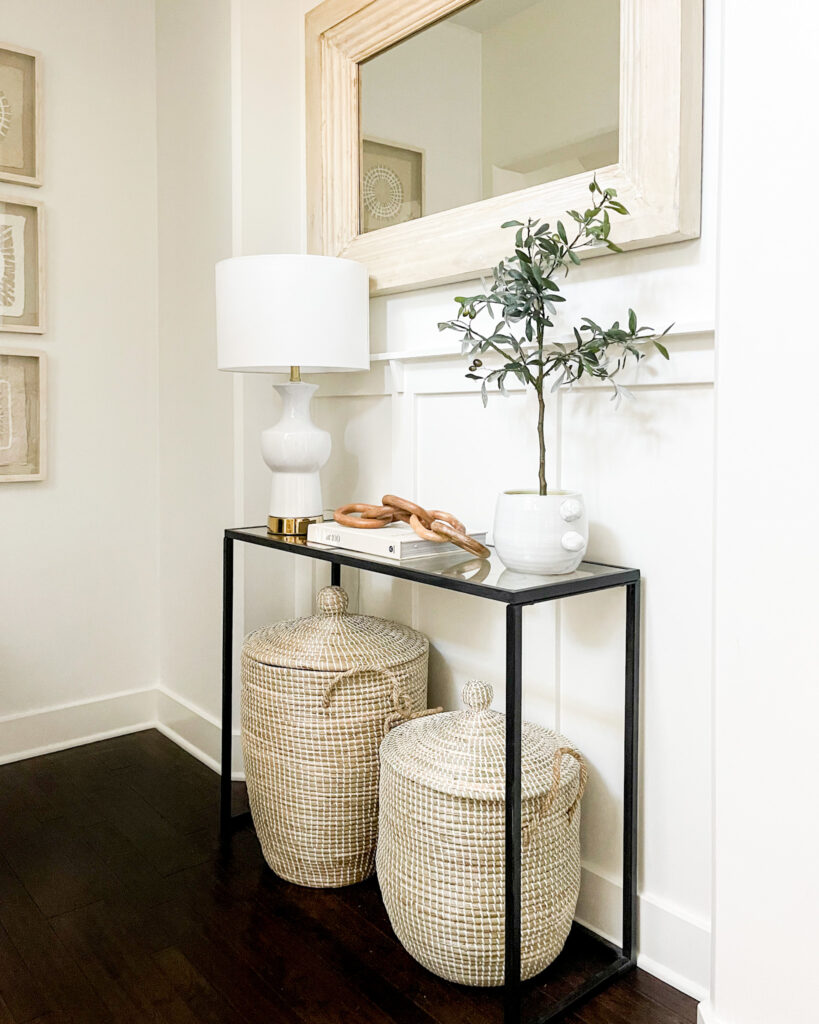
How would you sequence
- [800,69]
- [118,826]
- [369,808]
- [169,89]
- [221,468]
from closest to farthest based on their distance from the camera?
[800,69] → [369,808] → [118,826] → [221,468] → [169,89]

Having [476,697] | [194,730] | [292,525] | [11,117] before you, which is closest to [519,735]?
[476,697]

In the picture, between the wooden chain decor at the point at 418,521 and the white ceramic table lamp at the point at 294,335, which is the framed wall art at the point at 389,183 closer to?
the white ceramic table lamp at the point at 294,335

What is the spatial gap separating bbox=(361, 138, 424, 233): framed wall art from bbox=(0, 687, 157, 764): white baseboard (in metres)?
1.61

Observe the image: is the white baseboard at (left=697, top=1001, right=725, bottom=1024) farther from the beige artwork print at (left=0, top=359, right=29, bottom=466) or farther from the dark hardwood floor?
the beige artwork print at (left=0, top=359, right=29, bottom=466)

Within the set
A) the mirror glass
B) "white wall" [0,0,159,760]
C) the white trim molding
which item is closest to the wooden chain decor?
the mirror glass

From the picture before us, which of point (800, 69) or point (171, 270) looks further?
point (171, 270)

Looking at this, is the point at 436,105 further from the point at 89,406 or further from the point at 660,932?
the point at 660,932

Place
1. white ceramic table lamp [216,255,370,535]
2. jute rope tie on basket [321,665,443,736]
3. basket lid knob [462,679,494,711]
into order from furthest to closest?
white ceramic table lamp [216,255,370,535], jute rope tie on basket [321,665,443,736], basket lid knob [462,679,494,711]

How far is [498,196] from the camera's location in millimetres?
1715

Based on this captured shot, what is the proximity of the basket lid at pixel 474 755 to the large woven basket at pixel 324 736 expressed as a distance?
0.49ft

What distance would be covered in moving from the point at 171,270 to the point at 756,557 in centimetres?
201

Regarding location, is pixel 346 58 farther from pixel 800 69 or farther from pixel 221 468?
pixel 800 69

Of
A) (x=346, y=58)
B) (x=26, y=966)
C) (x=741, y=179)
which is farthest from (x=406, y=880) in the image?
(x=346, y=58)

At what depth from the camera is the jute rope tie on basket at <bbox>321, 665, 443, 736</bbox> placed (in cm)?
169
